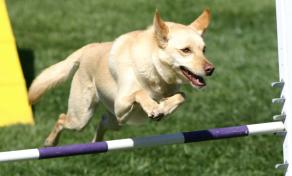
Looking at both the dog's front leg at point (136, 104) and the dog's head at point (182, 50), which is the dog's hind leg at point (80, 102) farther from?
the dog's head at point (182, 50)

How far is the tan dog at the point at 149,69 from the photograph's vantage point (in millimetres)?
5672

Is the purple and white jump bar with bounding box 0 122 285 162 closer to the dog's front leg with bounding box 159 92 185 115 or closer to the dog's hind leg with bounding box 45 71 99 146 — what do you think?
the dog's front leg with bounding box 159 92 185 115

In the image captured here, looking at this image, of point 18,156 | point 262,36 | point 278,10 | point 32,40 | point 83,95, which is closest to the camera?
point 18,156

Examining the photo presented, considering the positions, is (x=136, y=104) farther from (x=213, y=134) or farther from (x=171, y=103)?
(x=213, y=134)

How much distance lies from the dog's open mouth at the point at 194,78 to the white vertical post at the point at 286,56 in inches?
20.1

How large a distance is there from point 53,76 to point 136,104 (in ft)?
3.86

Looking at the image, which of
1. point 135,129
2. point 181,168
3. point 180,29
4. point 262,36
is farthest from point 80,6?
point 180,29

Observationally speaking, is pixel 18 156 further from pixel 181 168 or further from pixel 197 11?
pixel 197 11

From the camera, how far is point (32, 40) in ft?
38.0

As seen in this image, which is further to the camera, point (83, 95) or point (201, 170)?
point (201, 170)

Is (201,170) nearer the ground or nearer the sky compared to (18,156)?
nearer the ground

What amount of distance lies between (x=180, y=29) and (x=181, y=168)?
2.13 m

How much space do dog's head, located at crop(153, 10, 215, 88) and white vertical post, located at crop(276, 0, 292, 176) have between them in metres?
0.49

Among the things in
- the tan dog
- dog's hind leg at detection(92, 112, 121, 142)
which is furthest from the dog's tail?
dog's hind leg at detection(92, 112, 121, 142)
